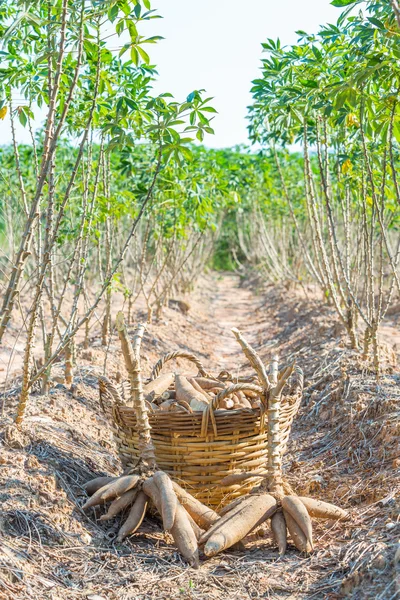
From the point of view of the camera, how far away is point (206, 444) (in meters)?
2.51

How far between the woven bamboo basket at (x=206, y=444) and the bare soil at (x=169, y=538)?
0.72 ft

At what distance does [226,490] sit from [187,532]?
0.39 meters

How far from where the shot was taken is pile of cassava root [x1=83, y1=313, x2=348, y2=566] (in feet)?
7.34

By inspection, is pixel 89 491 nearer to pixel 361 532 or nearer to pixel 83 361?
pixel 361 532

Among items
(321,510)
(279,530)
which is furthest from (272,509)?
(321,510)

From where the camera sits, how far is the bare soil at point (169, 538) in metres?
2.04

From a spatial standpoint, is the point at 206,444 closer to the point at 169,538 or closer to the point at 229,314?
the point at 169,538

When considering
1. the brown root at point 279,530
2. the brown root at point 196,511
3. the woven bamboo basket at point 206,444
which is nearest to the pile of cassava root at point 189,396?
the woven bamboo basket at point 206,444

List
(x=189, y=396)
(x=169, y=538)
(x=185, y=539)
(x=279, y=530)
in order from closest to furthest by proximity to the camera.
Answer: (x=185, y=539) < (x=279, y=530) < (x=169, y=538) < (x=189, y=396)

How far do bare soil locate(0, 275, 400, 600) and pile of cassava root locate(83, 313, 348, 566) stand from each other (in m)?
0.08

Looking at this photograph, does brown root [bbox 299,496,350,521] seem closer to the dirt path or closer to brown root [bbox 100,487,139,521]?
brown root [bbox 100,487,139,521]

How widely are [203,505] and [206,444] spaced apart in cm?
23

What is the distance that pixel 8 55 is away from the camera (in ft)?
10.2

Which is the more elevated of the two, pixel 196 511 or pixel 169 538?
pixel 196 511
